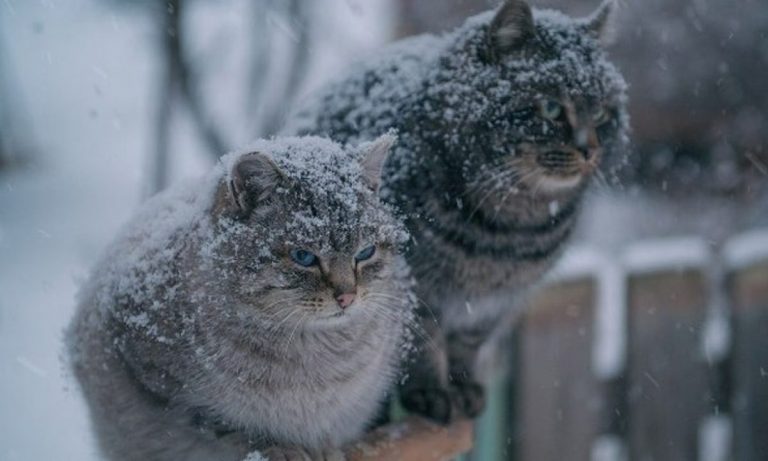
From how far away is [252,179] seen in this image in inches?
37.9

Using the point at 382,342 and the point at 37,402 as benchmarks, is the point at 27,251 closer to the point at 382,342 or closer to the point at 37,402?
the point at 37,402

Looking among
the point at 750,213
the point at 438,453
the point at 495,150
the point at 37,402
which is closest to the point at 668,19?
the point at 750,213

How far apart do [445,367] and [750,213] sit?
2139 millimetres

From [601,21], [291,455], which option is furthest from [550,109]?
[291,455]

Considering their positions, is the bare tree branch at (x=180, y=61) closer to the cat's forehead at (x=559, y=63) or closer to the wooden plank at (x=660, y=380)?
the cat's forehead at (x=559, y=63)

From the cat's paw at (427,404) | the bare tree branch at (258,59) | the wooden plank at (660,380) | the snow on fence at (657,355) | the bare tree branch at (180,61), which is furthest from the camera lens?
the wooden plank at (660,380)

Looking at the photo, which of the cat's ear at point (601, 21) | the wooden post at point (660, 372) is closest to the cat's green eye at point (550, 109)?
the cat's ear at point (601, 21)

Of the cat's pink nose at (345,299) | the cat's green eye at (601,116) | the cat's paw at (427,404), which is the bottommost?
the cat's paw at (427,404)

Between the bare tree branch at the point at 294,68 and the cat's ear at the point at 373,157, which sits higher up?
the bare tree branch at the point at 294,68

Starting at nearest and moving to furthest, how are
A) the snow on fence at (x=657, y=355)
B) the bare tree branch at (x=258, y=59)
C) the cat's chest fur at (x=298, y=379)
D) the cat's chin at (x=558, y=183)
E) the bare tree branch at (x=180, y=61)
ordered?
the cat's chest fur at (x=298, y=379) → the cat's chin at (x=558, y=183) → the bare tree branch at (x=258, y=59) → the bare tree branch at (x=180, y=61) → the snow on fence at (x=657, y=355)

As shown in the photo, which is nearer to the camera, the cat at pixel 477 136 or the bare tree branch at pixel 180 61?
the cat at pixel 477 136

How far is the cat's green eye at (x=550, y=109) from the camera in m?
1.21

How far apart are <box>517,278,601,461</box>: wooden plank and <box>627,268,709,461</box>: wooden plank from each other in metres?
0.18

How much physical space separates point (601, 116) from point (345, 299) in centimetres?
51
